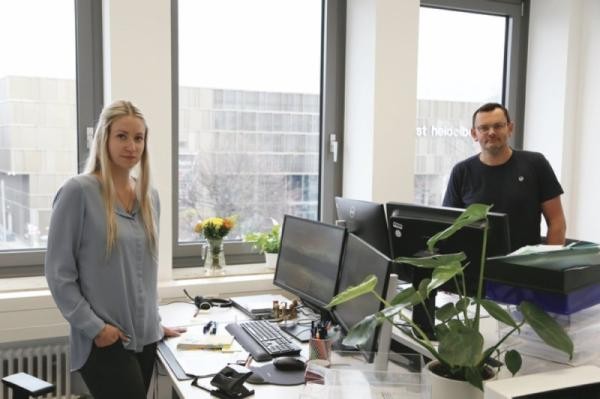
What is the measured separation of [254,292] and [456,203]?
127 centimetres

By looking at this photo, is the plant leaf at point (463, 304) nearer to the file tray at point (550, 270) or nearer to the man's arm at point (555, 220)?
the file tray at point (550, 270)

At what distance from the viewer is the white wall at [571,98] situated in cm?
389

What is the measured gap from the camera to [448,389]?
1221 mm

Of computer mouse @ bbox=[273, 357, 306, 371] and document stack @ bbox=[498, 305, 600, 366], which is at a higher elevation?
document stack @ bbox=[498, 305, 600, 366]

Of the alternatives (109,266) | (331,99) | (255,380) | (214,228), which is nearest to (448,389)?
(255,380)

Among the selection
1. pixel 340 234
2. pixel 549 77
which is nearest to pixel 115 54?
pixel 340 234

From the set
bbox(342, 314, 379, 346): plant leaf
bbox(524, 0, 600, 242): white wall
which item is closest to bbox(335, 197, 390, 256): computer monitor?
bbox(342, 314, 379, 346): plant leaf

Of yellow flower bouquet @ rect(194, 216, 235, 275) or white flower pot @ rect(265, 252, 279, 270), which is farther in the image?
white flower pot @ rect(265, 252, 279, 270)

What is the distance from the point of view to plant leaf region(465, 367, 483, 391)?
1.19m

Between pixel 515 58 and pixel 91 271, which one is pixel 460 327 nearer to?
pixel 91 271

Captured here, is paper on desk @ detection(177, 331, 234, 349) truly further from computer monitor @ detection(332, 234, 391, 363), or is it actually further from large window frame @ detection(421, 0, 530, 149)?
large window frame @ detection(421, 0, 530, 149)

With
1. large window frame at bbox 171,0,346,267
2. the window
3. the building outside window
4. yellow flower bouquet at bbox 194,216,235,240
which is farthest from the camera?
the window

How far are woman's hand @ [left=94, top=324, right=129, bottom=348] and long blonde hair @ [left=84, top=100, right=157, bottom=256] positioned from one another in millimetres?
277

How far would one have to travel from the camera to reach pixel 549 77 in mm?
4066
